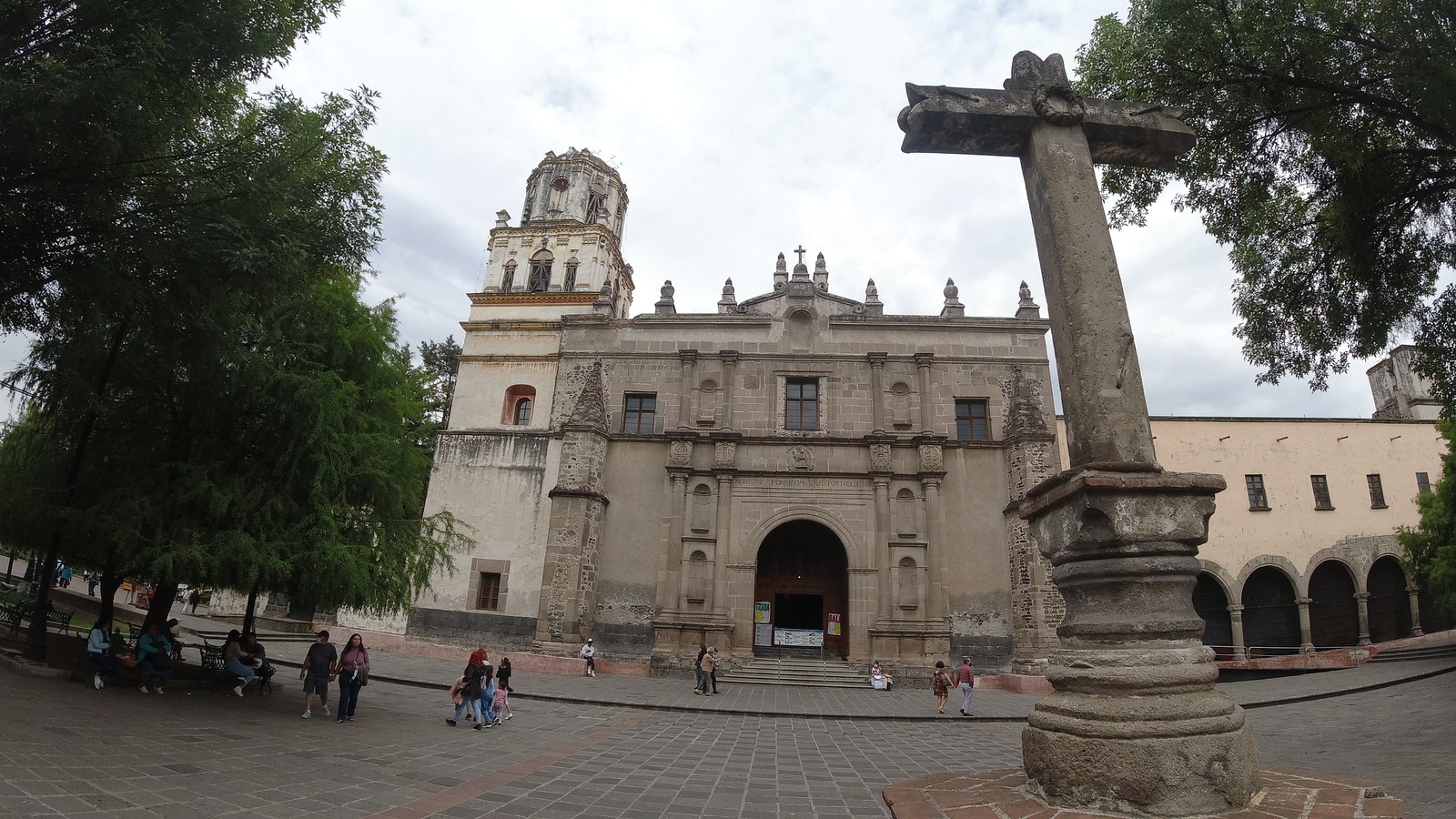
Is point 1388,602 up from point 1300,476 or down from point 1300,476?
down

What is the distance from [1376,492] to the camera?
2830cm

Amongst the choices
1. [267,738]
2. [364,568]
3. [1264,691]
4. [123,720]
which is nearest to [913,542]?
[1264,691]

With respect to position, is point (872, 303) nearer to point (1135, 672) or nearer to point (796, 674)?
point (796, 674)

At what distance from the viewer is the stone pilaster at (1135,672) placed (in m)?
3.62

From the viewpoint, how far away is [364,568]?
1130 cm

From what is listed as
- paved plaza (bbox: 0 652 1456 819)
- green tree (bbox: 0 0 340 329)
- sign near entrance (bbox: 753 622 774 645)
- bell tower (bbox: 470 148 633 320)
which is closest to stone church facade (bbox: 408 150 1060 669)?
sign near entrance (bbox: 753 622 774 645)

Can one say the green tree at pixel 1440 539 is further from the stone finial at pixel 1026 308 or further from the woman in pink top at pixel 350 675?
the woman in pink top at pixel 350 675

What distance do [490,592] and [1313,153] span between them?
22079 mm

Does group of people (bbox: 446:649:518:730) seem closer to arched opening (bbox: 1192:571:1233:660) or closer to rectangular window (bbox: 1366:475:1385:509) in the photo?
arched opening (bbox: 1192:571:1233:660)

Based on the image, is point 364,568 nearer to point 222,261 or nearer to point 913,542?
point 222,261

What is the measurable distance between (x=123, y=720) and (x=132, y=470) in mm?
4306

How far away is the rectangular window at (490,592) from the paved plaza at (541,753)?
661cm

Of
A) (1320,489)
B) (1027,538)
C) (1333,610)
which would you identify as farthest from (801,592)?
(1320,489)

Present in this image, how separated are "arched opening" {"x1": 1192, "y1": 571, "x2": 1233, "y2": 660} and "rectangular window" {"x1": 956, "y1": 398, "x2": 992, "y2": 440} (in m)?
12.2
